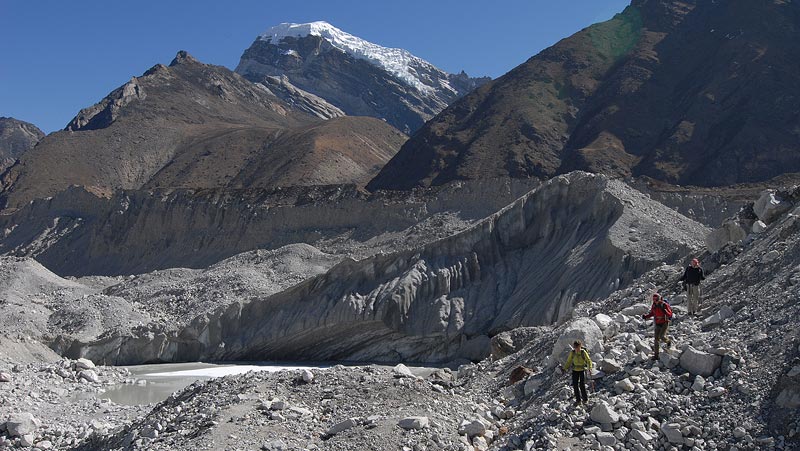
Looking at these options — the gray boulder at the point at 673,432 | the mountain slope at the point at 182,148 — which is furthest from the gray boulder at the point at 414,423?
the mountain slope at the point at 182,148

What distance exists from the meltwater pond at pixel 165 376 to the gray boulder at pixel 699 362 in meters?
12.9

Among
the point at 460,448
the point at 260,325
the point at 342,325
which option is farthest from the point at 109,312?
the point at 460,448

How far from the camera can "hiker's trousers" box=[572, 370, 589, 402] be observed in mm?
12109

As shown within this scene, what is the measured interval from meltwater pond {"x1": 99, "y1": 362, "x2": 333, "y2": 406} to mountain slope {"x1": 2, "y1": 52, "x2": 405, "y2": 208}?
52.7 m

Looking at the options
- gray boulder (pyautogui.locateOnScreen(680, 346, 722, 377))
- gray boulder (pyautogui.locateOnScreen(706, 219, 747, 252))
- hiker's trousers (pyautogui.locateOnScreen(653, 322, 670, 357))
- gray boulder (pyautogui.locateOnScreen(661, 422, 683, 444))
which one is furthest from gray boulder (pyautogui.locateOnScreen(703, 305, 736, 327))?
gray boulder (pyautogui.locateOnScreen(706, 219, 747, 252))

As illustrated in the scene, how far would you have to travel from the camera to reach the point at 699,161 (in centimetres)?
6862

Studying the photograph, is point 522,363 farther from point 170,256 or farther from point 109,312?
point 170,256

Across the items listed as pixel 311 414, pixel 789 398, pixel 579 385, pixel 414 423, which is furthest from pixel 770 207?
pixel 311 414

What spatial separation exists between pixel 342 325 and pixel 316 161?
5923 centimetres

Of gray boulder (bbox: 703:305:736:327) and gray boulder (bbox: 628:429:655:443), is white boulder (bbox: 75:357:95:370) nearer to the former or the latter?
gray boulder (bbox: 703:305:736:327)

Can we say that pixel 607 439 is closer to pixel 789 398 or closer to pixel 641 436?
pixel 641 436

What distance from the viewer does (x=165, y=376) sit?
95.1 feet

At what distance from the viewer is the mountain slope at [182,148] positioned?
9362 cm

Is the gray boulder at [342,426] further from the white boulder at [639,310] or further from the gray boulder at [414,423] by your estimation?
the white boulder at [639,310]
